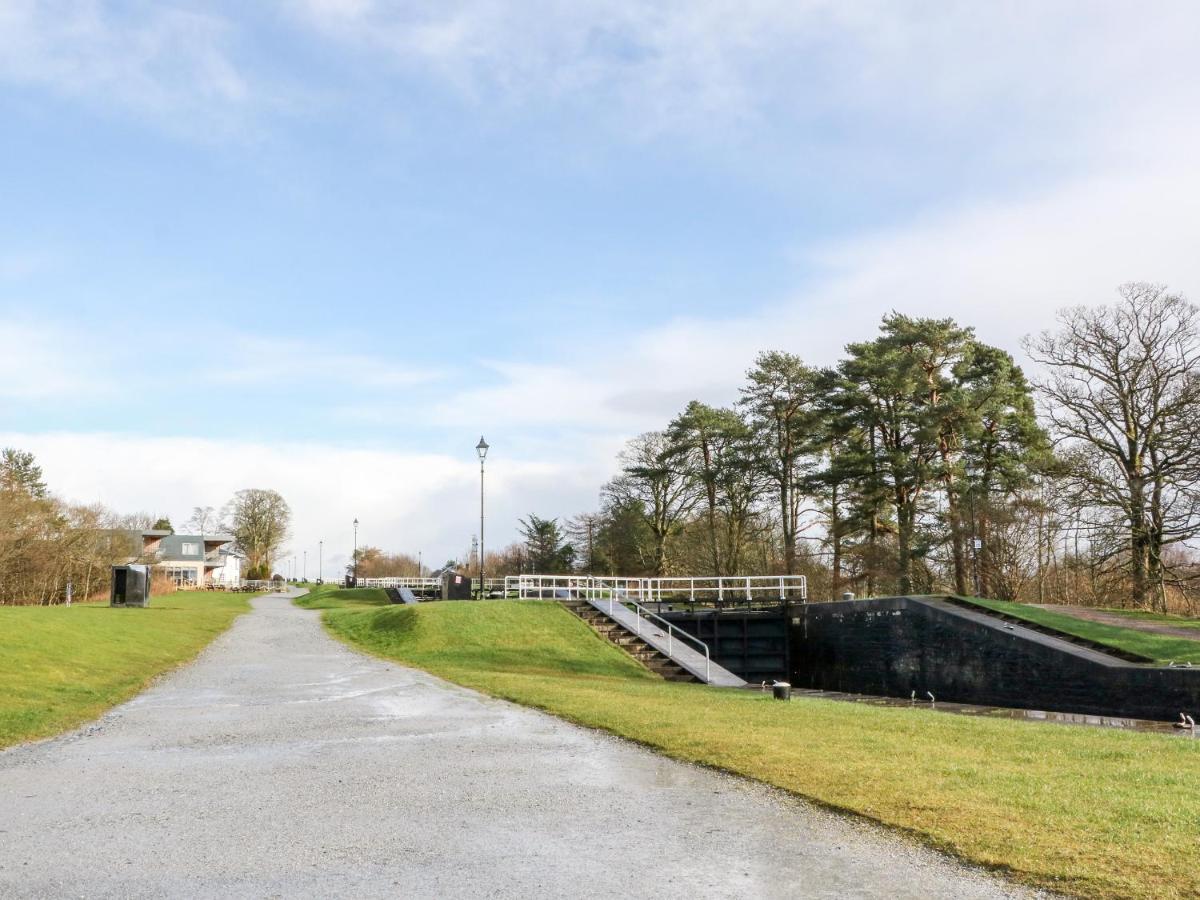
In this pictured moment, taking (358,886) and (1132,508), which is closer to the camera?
(358,886)

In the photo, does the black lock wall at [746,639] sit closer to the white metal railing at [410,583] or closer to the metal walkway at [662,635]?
the metal walkway at [662,635]

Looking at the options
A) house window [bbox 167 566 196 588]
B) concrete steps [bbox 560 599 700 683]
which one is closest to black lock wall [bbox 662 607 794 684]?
concrete steps [bbox 560 599 700 683]

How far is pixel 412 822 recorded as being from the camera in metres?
7.20

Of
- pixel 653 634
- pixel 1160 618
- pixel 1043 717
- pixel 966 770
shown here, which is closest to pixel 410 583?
pixel 653 634

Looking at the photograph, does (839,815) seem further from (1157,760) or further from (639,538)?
(639,538)

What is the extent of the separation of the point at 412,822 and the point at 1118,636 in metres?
20.1

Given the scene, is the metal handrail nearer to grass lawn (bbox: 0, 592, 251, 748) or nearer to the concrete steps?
the concrete steps

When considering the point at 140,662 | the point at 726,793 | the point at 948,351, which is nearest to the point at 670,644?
the point at 140,662

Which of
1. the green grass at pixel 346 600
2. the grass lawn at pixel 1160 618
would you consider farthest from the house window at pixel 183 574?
the grass lawn at pixel 1160 618

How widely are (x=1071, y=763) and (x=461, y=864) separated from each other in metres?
6.48

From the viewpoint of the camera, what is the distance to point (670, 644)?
2455 cm

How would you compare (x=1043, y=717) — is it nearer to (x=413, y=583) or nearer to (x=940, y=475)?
(x=940, y=475)

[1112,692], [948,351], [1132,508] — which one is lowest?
[1112,692]

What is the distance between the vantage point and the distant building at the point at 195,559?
8825 centimetres
